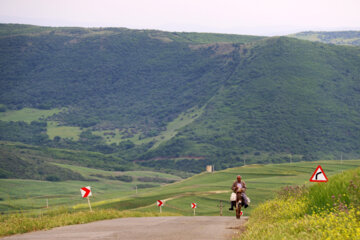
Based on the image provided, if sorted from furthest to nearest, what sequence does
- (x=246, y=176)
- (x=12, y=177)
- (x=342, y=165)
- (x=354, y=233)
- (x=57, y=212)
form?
(x=12, y=177)
(x=342, y=165)
(x=246, y=176)
(x=57, y=212)
(x=354, y=233)

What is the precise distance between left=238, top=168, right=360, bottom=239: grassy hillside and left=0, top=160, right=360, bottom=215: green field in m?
38.0

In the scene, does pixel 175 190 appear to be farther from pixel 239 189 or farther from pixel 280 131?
pixel 280 131

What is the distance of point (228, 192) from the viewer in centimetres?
8869

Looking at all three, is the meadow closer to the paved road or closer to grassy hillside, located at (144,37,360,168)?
the paved road

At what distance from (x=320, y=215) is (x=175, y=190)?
81.0 m

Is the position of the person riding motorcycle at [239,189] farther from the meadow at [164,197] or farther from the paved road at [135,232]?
the paved road at [135,232]

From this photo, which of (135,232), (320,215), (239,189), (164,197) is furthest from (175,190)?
(320,215)

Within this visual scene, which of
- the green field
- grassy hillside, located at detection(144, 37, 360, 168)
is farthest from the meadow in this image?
grassy hillside, located at detection(144, 37, 360, 168)

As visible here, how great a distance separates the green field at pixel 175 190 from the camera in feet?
270

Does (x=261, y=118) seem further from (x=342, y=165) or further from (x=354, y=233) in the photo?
(x=354, y=233)

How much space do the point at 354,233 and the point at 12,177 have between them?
147118mm

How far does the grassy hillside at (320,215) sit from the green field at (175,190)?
37969mm

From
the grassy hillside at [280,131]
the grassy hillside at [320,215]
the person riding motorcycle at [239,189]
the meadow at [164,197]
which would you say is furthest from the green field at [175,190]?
the grassy hillside at [320,215]

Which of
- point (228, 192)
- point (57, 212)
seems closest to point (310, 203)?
point (57, 212)
